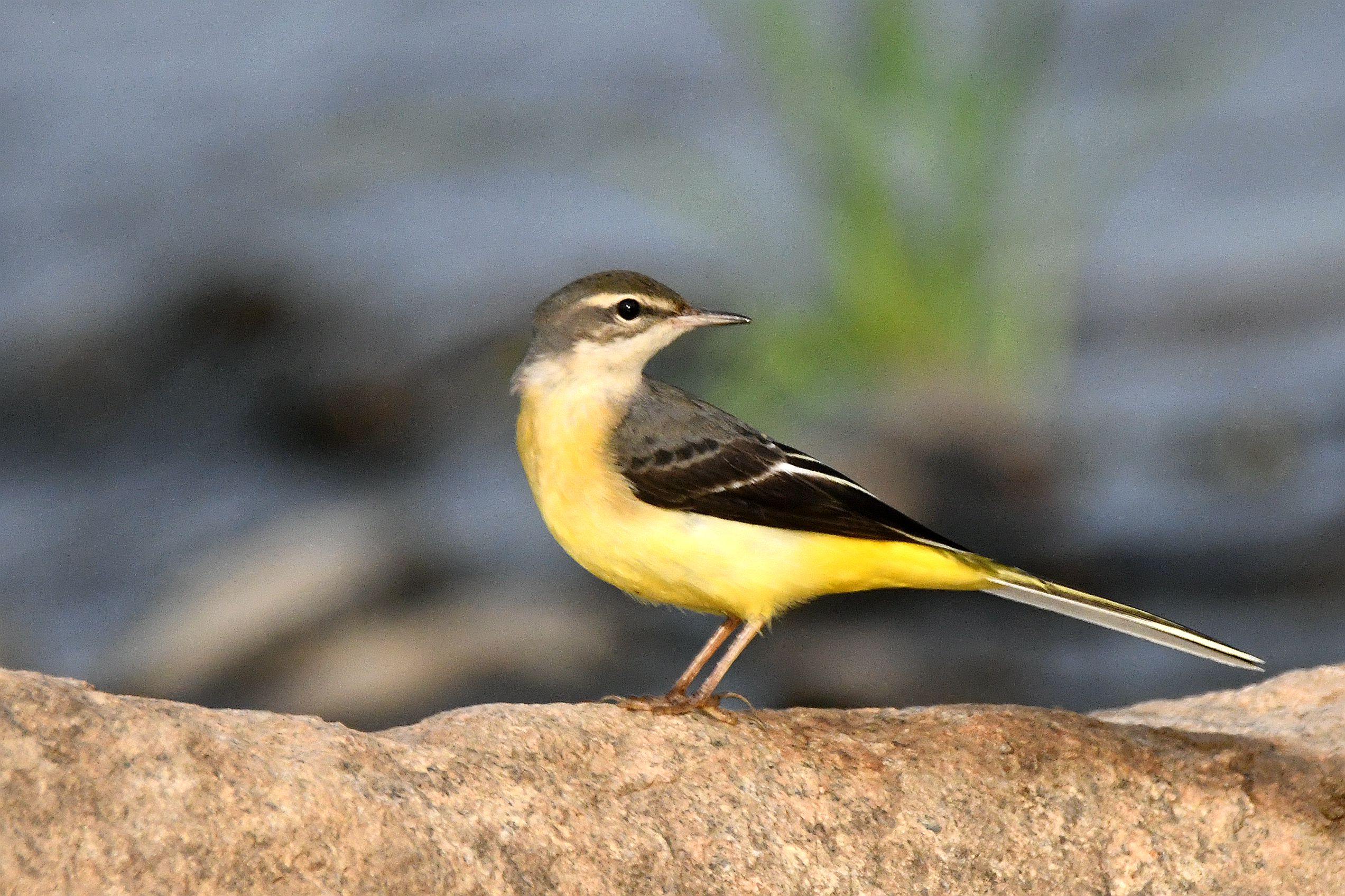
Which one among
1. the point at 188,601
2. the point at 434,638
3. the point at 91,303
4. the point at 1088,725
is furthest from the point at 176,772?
the point at 91,303

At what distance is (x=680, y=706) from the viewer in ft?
20.0

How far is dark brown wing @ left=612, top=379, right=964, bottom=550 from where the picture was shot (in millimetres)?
6438

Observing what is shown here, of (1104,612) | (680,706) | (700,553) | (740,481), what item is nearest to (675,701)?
(680,706)

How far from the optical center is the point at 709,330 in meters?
14.3

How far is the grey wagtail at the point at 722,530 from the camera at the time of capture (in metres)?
6.33

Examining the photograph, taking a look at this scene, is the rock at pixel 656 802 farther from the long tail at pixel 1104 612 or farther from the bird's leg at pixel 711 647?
the bird's leg at pixel 711 647

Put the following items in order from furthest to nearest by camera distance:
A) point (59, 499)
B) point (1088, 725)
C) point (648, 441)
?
point (59, 499)
point (648, 441)
point (1088, 725)

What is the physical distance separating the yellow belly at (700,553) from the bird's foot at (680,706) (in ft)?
1.32

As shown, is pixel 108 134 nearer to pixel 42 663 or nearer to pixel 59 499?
pixel 59 499

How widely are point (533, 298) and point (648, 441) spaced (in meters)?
10.3

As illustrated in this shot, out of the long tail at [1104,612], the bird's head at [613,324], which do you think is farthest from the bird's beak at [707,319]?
the long tail at [1104,612]

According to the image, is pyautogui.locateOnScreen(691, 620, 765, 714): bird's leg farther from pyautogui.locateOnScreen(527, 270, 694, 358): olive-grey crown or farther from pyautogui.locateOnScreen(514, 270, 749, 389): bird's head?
pyautogui.locateOnScreen(527, 270, 694, 358): olive-grey crown

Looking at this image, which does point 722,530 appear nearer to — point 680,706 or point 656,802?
point 680,706

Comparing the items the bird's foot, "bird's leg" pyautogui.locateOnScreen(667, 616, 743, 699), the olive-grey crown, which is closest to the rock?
the bird's foot
